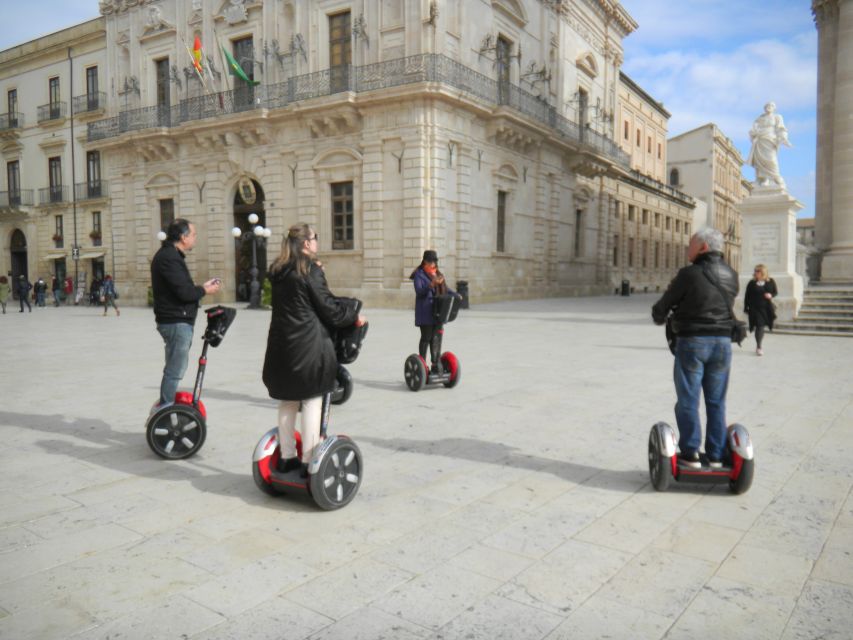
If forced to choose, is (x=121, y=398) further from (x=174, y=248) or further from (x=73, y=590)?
(x=73, y=590)

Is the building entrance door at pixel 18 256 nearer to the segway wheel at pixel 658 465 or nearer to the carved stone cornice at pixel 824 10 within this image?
the carved stone cornice at pixel 824 10

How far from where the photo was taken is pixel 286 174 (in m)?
24.6

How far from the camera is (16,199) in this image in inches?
1451

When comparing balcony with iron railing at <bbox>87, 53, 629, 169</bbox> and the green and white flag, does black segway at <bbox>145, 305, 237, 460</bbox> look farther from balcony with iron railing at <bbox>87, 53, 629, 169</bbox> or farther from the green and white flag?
the green and white flag

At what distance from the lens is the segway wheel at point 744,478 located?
3.93 meters

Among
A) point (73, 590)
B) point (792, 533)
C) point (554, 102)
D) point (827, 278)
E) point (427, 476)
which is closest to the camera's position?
point (73, 590)

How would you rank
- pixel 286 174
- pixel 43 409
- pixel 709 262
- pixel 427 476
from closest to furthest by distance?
pixel 709 262, pixel 427 476, pixel 43 409, pixel 286 174

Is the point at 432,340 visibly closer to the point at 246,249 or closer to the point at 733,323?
the point at 733,323

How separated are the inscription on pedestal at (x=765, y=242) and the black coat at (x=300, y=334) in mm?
13823

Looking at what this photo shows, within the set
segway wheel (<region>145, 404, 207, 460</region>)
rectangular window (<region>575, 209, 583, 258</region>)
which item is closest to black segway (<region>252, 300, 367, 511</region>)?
segway wheel (<region>145, 404, 207, 460</region>)

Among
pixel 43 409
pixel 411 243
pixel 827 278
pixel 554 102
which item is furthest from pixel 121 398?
pixel 554 102

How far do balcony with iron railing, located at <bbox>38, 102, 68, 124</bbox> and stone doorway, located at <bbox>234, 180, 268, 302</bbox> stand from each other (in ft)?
46.1

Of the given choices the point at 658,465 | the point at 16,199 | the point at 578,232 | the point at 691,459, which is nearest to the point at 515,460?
the point at 658,465

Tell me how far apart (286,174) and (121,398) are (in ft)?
61.5
